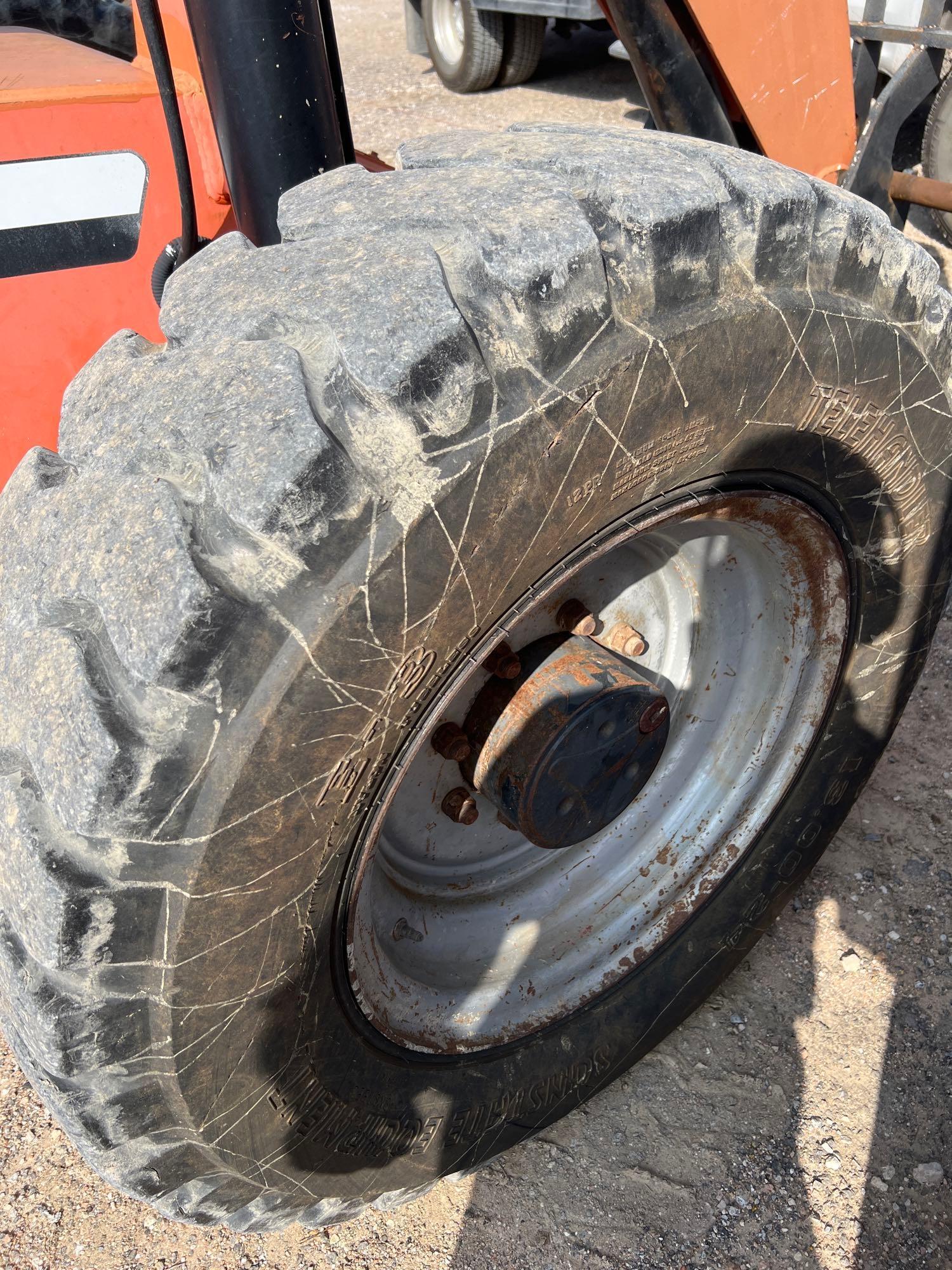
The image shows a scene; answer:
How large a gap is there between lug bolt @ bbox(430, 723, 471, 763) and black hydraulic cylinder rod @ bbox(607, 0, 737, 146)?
4.51 ft

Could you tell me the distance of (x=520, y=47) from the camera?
7547mm

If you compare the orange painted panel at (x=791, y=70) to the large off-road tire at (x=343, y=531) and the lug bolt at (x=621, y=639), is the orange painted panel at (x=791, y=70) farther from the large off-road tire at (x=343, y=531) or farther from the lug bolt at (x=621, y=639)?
the lug bolt at (x=621, y=639)

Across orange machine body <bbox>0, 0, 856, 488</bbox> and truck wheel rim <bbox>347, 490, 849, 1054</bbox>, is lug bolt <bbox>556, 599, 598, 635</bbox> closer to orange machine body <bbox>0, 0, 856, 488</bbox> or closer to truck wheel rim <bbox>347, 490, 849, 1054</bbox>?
truck wheel rim <bbox>347, 490, 849, 1054</bbox>

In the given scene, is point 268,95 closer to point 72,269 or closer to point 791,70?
point 72,269

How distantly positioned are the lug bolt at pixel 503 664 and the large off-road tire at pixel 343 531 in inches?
2.0

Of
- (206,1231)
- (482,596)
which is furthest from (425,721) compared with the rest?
(206,1231)

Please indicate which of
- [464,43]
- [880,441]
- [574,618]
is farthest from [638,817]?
[464,43]

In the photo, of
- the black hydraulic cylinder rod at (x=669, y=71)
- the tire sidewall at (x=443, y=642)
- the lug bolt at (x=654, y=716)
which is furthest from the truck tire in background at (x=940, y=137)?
the lug bolt at (x=654, y=716)

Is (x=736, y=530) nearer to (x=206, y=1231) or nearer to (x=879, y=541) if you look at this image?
(x=879, y=541)

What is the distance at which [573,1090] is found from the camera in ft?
6.10

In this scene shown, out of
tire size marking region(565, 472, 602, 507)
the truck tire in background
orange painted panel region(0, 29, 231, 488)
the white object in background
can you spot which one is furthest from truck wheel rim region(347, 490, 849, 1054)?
the truck tire in background

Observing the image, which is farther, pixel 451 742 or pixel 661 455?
pixel 451 742

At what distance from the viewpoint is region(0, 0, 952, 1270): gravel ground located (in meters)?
1.83

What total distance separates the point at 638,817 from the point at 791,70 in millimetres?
1718
